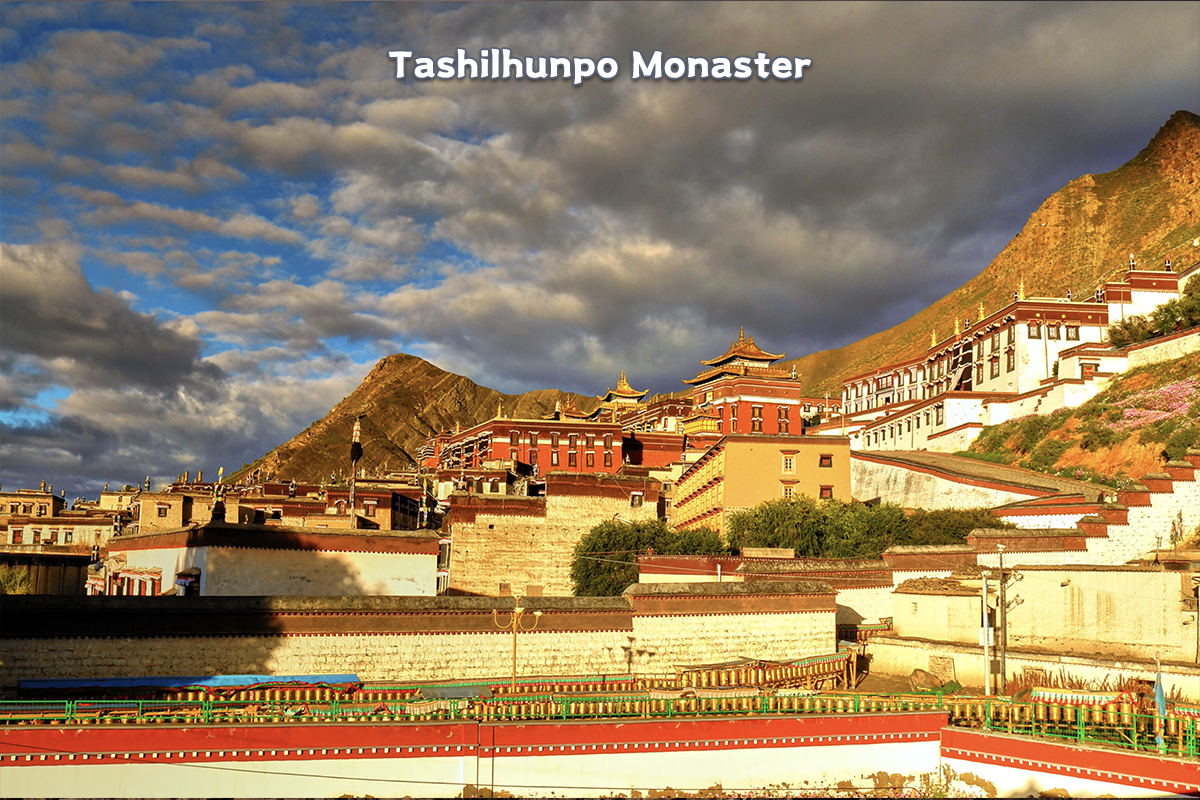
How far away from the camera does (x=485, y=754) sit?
1997 cm

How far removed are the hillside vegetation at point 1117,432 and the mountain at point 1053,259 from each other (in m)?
58.2

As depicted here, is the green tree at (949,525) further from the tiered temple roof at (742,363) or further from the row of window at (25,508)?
the row of window at (25,508)

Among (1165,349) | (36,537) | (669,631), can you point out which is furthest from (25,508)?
(1165,349)

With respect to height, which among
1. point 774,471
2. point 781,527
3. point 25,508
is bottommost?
point 781,527

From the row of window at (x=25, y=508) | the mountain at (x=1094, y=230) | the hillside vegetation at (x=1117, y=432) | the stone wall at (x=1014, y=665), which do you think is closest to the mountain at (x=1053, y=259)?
the mountain at (x=1094, y=230)

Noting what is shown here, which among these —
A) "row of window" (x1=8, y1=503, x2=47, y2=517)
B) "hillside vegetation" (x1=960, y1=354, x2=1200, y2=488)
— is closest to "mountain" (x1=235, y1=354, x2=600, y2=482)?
"row of window" (x1=8, y1=503, x2=47, y2=517)

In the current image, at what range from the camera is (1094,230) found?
5674 inches

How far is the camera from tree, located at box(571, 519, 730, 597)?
42531 mm

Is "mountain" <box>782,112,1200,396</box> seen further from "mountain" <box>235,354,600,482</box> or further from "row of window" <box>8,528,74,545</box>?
"row of window" <box>8,528,74,545</box>

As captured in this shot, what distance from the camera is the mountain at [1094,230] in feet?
434

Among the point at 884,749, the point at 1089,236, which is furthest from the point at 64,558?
the point at 1089,236

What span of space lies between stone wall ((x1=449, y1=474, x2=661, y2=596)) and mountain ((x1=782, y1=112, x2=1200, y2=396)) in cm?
9953

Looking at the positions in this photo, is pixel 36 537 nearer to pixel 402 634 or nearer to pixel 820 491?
pixel 820 491

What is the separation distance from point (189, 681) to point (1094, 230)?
151591mm
